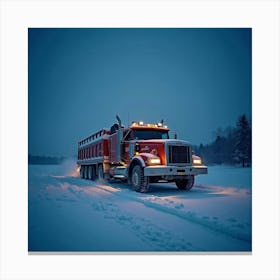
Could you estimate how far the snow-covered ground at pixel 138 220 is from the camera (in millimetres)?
4633

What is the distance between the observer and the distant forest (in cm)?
555

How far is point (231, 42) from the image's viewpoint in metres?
5.61

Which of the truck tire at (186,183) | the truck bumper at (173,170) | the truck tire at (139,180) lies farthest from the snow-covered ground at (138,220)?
the truck tire at (186,183)

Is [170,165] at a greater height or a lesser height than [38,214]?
greater

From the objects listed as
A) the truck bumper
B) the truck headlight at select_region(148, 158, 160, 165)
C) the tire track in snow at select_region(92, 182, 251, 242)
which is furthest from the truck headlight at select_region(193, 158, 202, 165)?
the tire track in snow at select_region(92, 182, 251, 242)

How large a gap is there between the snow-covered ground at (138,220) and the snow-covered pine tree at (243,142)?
0.77ft

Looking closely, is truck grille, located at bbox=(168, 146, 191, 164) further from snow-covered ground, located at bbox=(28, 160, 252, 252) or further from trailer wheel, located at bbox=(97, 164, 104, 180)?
trailer wheel, located at bbox=(97, 164, 104, 180)

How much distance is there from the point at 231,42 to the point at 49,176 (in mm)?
4812

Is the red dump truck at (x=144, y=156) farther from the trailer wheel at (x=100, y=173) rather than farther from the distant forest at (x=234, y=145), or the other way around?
the distant forest at (x=234, y=145)

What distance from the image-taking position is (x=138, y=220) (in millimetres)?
4848
